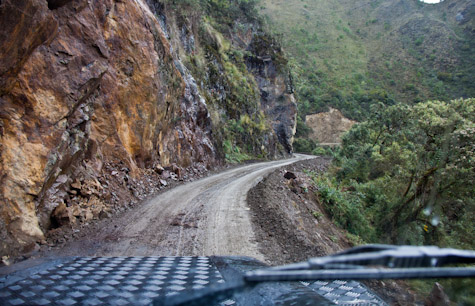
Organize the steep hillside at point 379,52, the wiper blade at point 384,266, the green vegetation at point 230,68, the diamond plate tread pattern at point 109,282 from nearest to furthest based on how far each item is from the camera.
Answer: the wiper blade at point 384,266 → the diamond plate tread pattern at point 109,282 → the green vegetation at point 230,68 → the steep hillside at point 379,52

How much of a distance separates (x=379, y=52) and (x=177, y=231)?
270 feet

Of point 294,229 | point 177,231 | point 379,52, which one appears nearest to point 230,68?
point 294,229

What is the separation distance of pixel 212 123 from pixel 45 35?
556 inches

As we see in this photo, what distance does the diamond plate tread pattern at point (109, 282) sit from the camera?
5.74 ft

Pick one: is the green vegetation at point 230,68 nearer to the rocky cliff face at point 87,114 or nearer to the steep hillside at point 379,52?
the rocky cliff face at point 87,114

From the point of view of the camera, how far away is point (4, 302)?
1586 mm

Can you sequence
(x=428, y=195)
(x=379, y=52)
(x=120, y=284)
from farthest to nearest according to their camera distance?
1. (x=379, y=52)
2. (x=428, y=195)
3. (x=120, y=284)

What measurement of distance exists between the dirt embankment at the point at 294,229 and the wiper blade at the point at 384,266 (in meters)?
4.07

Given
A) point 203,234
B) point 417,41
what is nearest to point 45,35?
point 203,234

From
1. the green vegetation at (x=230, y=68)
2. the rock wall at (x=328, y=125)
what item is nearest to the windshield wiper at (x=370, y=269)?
the green vegetation at (x=230, y=68)

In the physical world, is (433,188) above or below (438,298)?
below

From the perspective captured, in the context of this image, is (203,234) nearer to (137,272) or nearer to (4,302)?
(137,272)

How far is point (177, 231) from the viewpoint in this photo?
20.4ft

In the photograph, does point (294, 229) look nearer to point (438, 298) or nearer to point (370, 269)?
point (438, 298)
